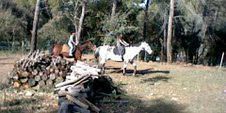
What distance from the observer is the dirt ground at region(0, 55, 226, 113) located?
47.9ft

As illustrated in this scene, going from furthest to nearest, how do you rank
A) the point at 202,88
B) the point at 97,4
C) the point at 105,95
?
the point at 97,4 < the point at 202,88 < the point at 105,95

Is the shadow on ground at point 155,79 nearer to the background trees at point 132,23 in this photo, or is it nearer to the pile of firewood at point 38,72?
the pile of firewood at point 38,72

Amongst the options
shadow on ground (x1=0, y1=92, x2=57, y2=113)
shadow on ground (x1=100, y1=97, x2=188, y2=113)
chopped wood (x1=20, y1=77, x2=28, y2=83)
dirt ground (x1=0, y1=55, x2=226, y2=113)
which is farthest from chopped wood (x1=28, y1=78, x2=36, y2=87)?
shadow on ground (x1=100, y1=97, x2=188, y2=113)

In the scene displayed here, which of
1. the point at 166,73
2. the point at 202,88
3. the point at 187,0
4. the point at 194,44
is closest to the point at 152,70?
the point at 166,73

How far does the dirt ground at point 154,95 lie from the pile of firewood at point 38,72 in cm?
76

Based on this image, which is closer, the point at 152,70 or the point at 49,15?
the point at 152,70

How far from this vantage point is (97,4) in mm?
45188

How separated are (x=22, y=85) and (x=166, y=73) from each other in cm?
931

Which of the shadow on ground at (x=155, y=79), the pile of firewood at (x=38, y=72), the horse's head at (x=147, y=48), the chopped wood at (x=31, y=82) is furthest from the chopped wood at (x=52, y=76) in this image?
the horse's head at (x=147, y=48)

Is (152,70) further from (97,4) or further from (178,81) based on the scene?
(97,4)

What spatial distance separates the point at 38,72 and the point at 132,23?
28.4m

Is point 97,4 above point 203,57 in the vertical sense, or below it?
above

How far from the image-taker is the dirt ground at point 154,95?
575 inches

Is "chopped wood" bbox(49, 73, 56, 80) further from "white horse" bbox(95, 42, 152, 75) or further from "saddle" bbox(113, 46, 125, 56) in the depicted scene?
"saddle" bbox(113, 46, 125, 56)
